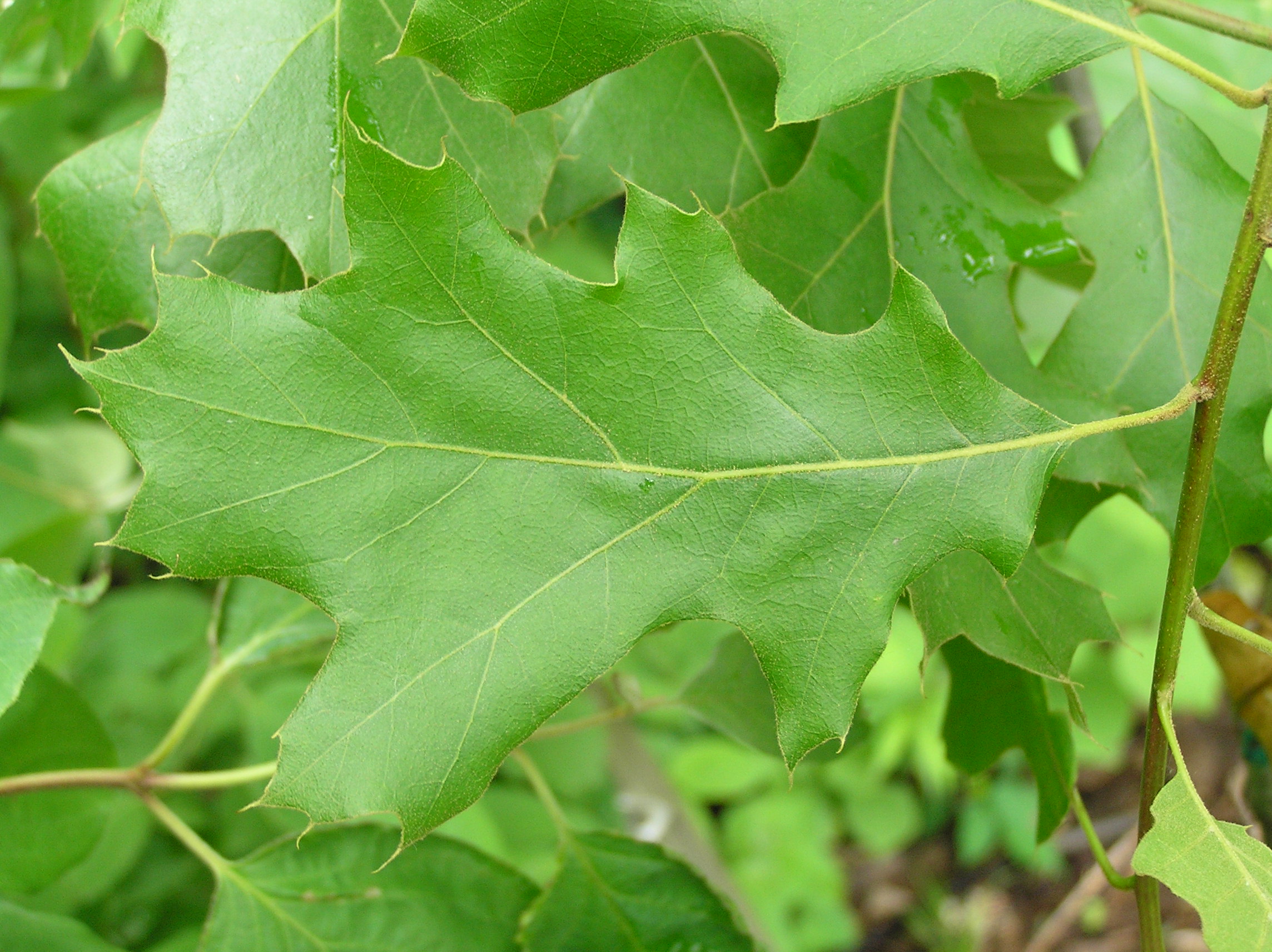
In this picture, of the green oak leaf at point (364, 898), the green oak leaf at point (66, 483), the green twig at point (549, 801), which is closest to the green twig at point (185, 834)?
the green oak leaf at point (364, 898)

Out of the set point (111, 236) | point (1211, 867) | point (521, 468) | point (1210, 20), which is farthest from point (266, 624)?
point (1210, 20)

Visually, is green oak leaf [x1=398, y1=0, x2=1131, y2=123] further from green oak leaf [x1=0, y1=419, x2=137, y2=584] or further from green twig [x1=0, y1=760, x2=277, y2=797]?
green oak leaf [x1=0, y1=419, x2=137, y2=584]

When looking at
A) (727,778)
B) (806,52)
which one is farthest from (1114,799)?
(806,52)

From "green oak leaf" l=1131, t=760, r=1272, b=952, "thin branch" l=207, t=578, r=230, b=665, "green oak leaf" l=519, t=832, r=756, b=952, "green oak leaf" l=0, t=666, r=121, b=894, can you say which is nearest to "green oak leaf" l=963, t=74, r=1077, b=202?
"green oak leaf" l=1131, t=760, r=1272, b=952

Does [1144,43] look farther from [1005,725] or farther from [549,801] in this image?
[549,801]

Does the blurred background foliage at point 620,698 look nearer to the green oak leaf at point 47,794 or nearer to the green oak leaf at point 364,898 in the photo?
the green oak leaf at point 47,794

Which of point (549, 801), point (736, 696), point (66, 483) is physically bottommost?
point (66, 483)
